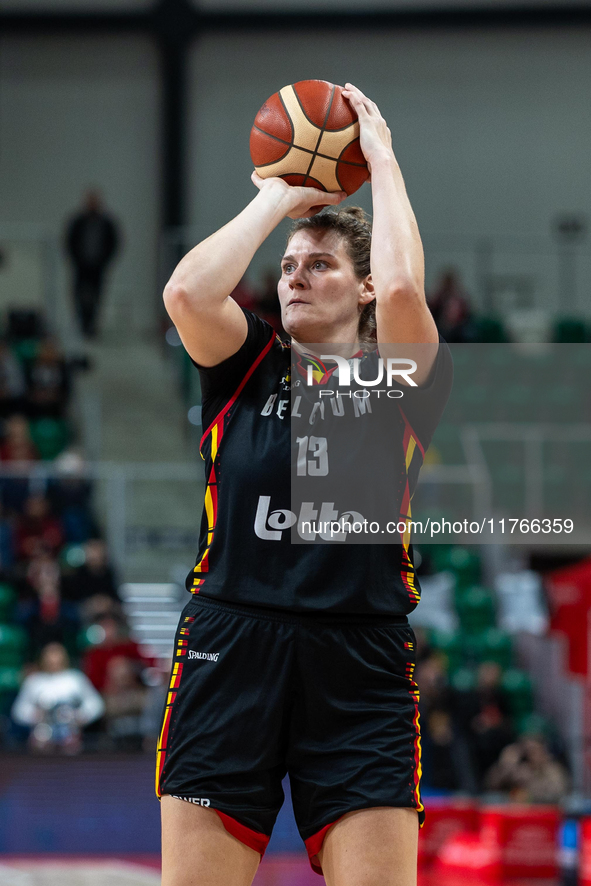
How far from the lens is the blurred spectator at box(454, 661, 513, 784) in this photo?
8.60m

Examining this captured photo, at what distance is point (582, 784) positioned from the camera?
800 cm

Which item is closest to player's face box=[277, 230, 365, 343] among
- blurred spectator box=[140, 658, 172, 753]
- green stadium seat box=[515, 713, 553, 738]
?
blurred spectator box=[140, 658, 172, 753]

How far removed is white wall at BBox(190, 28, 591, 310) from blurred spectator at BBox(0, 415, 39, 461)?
5518 millimetres

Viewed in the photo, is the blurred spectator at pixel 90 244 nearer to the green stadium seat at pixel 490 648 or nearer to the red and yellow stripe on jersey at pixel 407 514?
the green stadium seat at pixel 490 648

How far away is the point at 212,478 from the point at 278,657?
0.47 meters

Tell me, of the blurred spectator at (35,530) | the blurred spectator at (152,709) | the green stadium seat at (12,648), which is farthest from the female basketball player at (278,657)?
the blurred spectator at (35,530)

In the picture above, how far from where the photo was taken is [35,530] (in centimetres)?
1030

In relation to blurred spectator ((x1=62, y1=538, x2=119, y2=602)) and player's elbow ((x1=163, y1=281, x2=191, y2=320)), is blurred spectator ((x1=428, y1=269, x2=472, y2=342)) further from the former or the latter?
player's elbow ((x1=163, y1=281, x2=191, y2=320))

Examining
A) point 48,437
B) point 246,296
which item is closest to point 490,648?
point 246,296

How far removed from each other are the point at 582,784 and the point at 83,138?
1158 centimetres

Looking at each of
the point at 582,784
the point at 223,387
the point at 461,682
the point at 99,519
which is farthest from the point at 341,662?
the point at 99,519

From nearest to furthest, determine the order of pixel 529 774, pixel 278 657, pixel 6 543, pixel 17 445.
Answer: pixel 278 657, pixel 529 774, pixel 6 543, pixel 17 445

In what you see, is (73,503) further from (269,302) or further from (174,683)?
(174,683)

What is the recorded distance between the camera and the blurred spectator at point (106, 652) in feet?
29.1
